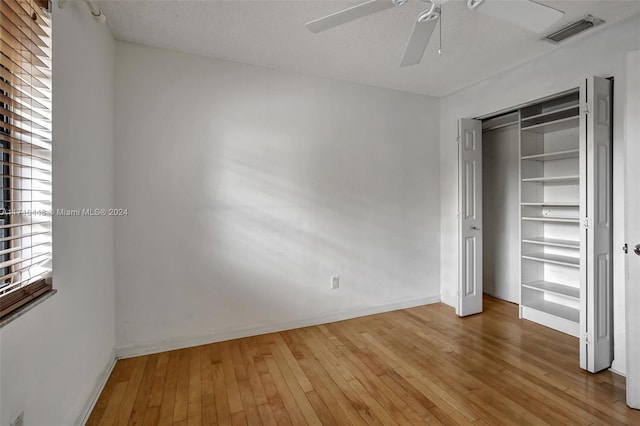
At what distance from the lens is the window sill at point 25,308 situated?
101 cm

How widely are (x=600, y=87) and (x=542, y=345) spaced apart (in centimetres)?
208

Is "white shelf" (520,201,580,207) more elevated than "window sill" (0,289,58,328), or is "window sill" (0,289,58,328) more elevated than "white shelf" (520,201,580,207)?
"white shelf" (520,201,580,207)

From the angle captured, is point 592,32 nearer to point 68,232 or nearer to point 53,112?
point 53,112

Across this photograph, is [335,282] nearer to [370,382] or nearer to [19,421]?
[370,382]

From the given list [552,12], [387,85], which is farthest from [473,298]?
[552,12]

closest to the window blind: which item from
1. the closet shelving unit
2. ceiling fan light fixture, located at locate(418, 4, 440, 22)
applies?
ceiling fan light fixture, located at locate(418, 4, 440, 22)

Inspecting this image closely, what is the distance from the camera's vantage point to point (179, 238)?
100 inches

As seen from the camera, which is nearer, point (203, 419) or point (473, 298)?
point (203, 419)

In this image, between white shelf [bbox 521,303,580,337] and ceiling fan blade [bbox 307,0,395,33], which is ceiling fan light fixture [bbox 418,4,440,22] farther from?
white shelf [bbox 521,303,580,337]

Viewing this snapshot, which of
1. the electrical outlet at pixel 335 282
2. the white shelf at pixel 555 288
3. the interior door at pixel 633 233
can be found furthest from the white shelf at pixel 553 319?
the electrical outlet at pixel 335 282

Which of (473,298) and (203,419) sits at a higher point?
(473,298)

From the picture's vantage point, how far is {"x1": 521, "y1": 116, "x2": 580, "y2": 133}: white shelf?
2.88 meters

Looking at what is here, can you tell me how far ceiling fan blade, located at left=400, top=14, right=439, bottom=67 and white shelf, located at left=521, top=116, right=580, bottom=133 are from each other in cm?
195

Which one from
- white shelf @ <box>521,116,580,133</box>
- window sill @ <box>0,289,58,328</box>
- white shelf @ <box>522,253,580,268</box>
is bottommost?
white shelf @ <box>522,253,580,268</box>
